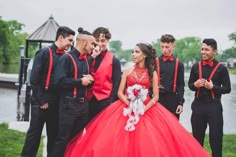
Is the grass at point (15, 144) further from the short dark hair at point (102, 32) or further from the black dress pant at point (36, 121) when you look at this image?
the short dark hair at point (102, 32)

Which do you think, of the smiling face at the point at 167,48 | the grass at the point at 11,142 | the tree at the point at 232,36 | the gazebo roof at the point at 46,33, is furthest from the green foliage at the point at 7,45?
the smiling face at the point at 167,48

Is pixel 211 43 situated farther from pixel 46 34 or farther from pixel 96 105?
pixel 46 34

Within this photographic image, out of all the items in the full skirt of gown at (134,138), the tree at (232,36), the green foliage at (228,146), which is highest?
the tree at (232,36)

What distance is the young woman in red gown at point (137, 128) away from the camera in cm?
455

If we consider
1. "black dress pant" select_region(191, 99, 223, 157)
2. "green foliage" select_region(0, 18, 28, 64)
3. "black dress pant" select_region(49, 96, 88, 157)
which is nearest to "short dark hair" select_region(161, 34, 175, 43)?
"black dress pant" select_region(191, 99, 223, 157)

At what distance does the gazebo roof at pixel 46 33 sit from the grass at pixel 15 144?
11.0ft

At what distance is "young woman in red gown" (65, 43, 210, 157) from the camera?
455 centimetres

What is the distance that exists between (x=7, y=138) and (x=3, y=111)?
6.54m

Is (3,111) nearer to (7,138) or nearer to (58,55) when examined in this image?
(7,138)

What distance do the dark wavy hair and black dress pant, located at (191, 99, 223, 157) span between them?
1073mm

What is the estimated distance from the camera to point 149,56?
5297mm

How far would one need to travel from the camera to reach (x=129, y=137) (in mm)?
4676

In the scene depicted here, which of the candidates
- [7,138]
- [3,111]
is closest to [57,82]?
[7,138]

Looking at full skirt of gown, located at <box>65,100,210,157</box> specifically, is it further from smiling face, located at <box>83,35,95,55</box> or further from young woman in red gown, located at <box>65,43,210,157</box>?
smiling face, located at <box>83,35,95,55</box>
